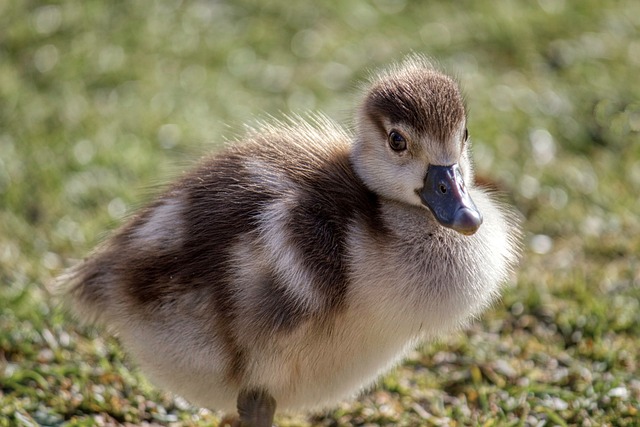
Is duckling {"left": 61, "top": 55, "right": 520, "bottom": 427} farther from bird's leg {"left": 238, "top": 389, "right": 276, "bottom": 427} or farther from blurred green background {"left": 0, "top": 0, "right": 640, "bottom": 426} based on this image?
blurred green background {"left": 0, "top": 0, "right": 640, "bottom": 426}

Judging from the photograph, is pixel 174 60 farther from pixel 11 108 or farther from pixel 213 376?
pixel 213 376

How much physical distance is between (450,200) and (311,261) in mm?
498

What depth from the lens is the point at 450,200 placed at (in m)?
3.41

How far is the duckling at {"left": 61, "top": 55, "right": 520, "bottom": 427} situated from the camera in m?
3.38

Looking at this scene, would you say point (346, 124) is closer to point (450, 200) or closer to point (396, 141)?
point (396, 141)

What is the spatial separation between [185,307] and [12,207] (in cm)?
274

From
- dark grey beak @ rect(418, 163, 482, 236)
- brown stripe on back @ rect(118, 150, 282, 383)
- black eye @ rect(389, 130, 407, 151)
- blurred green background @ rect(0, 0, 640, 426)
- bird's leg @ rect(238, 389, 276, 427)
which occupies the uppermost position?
black eye @ rect(389, 130, 407, 151)

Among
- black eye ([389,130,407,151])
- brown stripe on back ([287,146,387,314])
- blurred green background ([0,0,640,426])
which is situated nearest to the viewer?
brown stripe on back ([287,146,387,314])

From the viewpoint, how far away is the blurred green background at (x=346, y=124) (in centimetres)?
433

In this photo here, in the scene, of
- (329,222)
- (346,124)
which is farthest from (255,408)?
(346,124)

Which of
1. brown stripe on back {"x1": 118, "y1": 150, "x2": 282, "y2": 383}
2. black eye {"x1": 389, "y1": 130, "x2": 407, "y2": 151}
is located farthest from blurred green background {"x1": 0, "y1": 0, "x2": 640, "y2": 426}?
brown stripe on back {"x1": 118, "y1": 150, "x2": 282, "y2": 383}

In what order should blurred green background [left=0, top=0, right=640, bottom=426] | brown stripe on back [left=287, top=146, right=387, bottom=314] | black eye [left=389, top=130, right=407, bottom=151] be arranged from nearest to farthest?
brown stripe on back [left=287, top=146, right=387, bottom=314], black eye [left=389, top=130, right=407, bottom=151], blurred green background [left=0, top=0, right=640, bottom=426]

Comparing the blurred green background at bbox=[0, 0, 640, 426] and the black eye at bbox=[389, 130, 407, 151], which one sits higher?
the black eye at bbox=[389, 130, 407, 151]

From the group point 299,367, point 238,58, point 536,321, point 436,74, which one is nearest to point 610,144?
point 536,321
